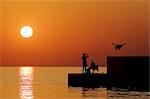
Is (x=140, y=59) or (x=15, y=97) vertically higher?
(x=140, y=59)

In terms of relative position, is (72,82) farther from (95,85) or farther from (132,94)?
(132,94)

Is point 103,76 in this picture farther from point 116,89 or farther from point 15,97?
point 15,97

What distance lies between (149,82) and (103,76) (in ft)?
16.9

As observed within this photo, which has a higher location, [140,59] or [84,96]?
[140,59]

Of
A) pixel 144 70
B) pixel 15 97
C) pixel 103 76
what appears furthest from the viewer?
pixel 103 76

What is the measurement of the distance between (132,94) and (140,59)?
161 inches

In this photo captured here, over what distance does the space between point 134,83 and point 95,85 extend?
5.04 m

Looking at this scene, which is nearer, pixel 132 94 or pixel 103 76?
pixel 132 94

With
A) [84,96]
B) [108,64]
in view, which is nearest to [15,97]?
[84,96]

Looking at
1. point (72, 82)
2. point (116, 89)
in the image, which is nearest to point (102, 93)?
point (116, 89)

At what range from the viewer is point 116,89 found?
51781 mm

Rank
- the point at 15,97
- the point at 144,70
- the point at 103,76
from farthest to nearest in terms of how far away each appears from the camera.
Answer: the point at 103,76 → the point at 144,70 → the point at 15,97

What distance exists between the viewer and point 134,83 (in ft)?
166

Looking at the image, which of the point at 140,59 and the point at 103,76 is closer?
the point at 140,59
